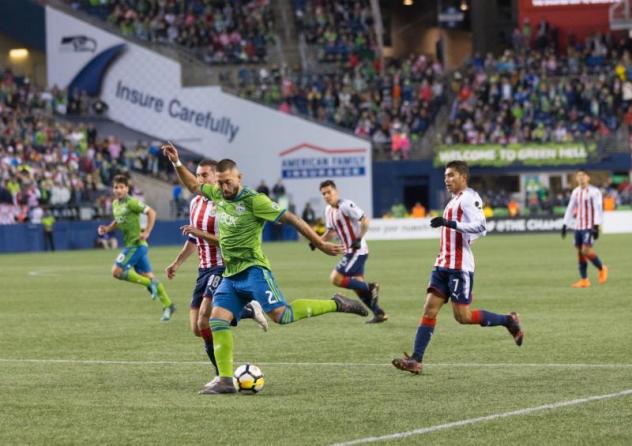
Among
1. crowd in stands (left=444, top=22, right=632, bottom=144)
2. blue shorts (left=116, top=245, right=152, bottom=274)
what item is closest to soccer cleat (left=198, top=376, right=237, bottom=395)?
blue shorts (left=116, top=245, right=152, bottom=274)

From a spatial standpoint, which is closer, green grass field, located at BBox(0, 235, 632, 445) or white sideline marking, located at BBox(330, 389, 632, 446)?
white sideline marking, located at BBox(330, 389, 632, 446)

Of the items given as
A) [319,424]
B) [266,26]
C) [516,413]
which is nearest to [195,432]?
[319,424]

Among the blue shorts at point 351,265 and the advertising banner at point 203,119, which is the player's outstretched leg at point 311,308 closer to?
the blue shorts at point 351,265

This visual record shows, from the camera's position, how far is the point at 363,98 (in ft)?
203

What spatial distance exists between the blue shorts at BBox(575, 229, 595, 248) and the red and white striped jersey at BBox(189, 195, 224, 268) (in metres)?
13.6

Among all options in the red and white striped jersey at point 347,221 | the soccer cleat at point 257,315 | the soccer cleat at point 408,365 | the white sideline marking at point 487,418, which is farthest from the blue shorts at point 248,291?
the red and white striped jersey at point 347,221

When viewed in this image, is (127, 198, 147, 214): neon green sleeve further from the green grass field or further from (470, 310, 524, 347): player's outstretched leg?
(470, 310, 524, 347): player's outstretched leg

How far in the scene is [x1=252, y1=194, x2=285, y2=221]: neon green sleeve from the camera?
12.2 m

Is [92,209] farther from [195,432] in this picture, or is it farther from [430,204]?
[195,432]

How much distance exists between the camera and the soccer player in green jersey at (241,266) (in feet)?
39.7

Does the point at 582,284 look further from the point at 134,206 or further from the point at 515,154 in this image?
the point at 515,154

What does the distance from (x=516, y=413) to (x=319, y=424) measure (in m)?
1.49

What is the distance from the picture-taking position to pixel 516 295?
24.0 m

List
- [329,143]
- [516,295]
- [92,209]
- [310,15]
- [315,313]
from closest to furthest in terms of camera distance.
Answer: [315,313] < [516,295] < [92,209] < [329,143] < [310,15]
